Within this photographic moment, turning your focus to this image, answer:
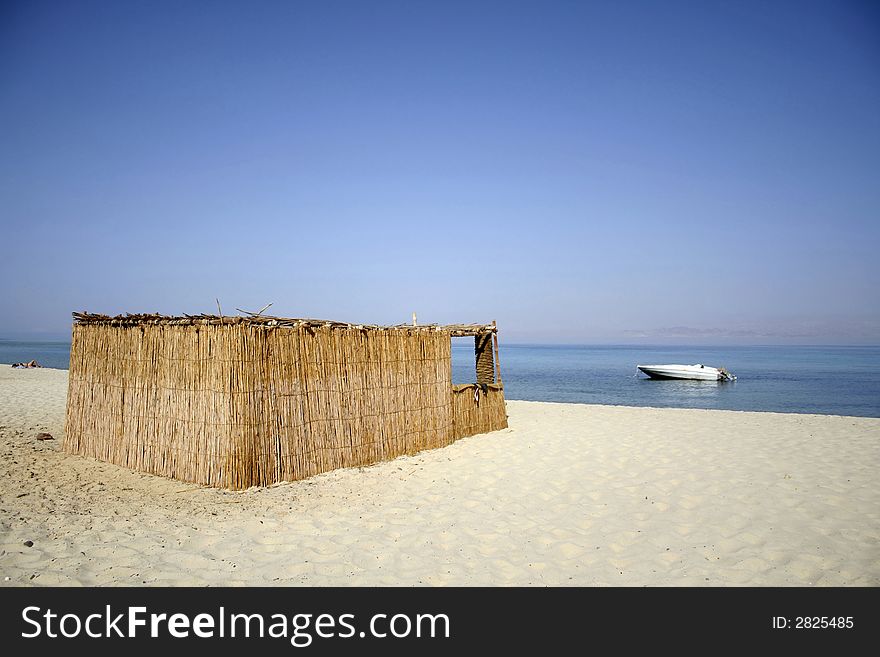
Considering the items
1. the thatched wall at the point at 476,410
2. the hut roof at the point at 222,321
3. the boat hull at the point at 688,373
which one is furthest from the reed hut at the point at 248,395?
the boat hull at the point at 688,373

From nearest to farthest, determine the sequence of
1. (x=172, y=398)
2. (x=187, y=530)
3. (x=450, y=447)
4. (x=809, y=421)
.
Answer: (x=187, y=530), (x=172, y=398), (x=450, y=447), (x=809, y=421)

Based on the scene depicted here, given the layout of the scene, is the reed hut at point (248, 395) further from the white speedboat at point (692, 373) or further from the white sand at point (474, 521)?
the white speedboat at point (692, 373)

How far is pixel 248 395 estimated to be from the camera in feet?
18.9

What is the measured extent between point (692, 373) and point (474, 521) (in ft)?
96.6

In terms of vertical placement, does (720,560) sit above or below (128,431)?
below

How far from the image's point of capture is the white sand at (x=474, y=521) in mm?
4051

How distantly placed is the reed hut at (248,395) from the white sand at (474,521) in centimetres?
30

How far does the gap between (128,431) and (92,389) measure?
1133 mm

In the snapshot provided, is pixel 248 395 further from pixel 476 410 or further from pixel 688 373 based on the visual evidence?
pixel 688 373
